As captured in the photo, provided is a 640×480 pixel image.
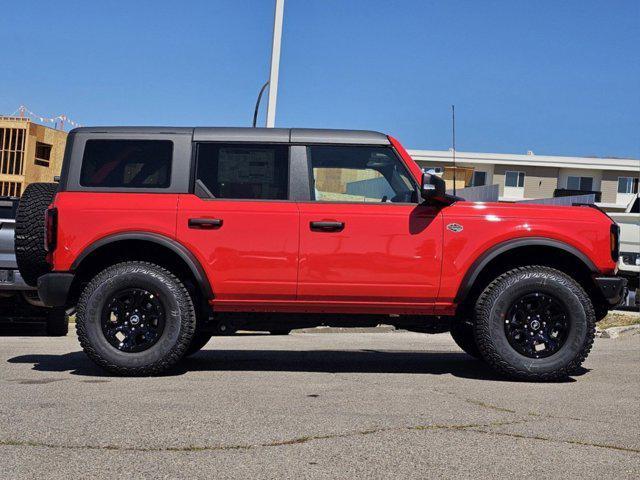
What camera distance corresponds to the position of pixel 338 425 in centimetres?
460

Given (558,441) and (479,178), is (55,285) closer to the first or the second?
(558,441)

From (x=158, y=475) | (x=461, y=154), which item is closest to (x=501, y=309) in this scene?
(x=158, y=475)

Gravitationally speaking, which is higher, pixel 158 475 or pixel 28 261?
pixel 28 261

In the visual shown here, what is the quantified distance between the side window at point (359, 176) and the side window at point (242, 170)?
10.5 inches

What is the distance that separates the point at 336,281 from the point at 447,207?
41.5 inches

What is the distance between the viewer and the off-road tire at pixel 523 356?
6.61 metres

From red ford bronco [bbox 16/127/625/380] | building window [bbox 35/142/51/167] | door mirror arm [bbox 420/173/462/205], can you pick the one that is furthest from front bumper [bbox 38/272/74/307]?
building window [bbox 35/142/51/167]

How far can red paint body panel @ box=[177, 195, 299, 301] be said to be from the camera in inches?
261

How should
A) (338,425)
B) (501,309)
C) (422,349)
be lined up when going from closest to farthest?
(338,425) < (501,309) < (422,349)

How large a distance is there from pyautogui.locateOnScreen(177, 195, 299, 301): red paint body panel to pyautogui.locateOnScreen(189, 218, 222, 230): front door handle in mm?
28

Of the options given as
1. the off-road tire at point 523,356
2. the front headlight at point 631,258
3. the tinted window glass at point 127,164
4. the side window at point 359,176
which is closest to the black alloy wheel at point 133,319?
the tinted window glass at point 127,164

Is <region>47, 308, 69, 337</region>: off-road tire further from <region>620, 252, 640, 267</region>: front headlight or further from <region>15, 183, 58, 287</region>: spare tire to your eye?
<region>620, 252, 640, 267</region>: front headlight

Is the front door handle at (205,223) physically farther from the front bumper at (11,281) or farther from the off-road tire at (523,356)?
the front bumper at (11,281)

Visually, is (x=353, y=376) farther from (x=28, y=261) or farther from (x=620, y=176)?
(x=620, y=176)
